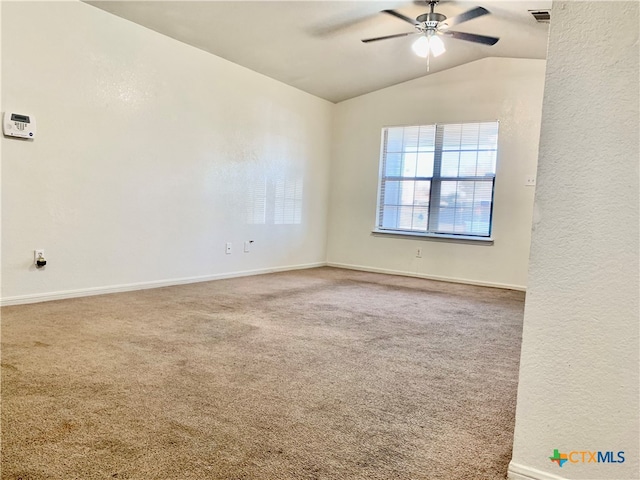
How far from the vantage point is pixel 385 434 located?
1.44 m

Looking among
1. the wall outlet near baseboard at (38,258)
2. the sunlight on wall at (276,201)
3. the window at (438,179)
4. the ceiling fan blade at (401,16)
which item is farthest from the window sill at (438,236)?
the wall outlet near baseboard at (38,258)

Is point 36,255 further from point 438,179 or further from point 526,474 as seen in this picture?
point 438,179

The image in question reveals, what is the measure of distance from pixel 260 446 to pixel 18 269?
2.63m

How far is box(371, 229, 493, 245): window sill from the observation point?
193 inches

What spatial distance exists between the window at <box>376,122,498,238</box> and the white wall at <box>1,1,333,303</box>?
150 centimetres

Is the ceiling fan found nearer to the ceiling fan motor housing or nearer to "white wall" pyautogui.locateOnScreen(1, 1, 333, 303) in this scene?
the ceiling fan motor housing

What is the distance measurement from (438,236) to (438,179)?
714mm

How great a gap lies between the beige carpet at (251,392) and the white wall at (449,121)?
1779 millimetres

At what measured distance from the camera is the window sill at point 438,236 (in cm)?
490

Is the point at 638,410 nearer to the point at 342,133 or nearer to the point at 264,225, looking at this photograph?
the point at 264,225

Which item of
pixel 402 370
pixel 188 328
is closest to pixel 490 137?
pixel 402 370

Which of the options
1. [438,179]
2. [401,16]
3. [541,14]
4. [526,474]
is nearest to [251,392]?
[526,474]

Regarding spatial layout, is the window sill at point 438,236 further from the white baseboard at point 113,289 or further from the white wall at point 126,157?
the white baseboard at point 113,289

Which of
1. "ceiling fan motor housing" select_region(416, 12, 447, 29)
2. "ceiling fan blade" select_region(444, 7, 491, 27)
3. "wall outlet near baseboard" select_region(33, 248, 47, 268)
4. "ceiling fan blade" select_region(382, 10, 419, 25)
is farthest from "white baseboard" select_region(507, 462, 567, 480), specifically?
"wall outlet near baseboard" select_region(33, 248, 47, 268)
